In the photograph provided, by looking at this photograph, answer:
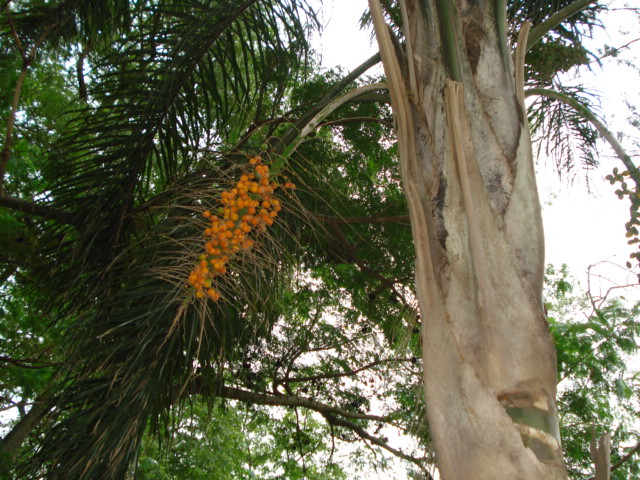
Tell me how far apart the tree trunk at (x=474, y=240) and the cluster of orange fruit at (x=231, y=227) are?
636mm

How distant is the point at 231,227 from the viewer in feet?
7.09

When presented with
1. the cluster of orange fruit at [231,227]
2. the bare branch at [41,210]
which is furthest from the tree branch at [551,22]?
the bare branch at [41,210]

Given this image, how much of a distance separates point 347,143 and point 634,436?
471 centimetres

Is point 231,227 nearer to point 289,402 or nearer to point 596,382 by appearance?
point 289,402

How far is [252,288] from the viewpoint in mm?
2502

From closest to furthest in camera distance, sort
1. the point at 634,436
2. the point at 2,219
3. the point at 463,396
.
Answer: the point at 463,396
the point at 2,219
the point at 634,436

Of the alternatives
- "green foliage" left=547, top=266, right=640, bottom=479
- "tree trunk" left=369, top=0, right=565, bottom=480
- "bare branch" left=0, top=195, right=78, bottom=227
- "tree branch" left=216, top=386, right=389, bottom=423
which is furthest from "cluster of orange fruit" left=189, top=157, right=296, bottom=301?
"green foliage" left=547, top=266, right=640, bottom=479

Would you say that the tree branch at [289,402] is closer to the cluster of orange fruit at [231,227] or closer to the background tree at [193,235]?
the background tree at [193,235]

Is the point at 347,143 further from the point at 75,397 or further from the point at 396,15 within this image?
the point at 75,397

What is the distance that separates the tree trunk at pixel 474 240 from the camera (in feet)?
4.41

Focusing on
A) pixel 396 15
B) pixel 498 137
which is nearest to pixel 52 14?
pixel 396 15

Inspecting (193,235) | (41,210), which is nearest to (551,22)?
(193,235)

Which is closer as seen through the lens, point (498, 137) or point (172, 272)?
point (498, 137)

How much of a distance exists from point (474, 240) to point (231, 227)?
37.1 inches
